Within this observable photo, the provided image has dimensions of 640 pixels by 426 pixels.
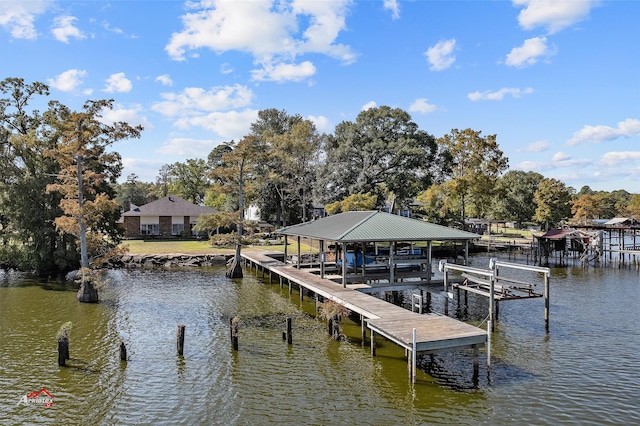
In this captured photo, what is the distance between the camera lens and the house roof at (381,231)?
2006 cm

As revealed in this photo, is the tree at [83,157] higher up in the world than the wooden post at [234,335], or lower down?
higher up

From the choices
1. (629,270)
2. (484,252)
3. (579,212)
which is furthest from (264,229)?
(579,212)

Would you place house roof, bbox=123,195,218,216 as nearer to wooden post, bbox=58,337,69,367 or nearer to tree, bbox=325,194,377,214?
tree, bbox=325,194,377,214

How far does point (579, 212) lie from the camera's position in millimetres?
79375

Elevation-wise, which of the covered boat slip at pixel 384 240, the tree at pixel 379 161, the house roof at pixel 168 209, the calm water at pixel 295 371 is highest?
Result: the tree at pixel 379 161

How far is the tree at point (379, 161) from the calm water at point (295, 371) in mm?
27290

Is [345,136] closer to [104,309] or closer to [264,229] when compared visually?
[264,229]

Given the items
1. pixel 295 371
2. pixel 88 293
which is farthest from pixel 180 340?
pixel 88 293

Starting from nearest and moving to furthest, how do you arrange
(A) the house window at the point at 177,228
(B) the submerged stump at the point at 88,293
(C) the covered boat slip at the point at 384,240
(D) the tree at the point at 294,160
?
(C) the covered boat slip at the point at 384,240, (B) the submerged stump at the point at 88,293, (D) the tree at the point at 294,160, (A) the house window at the point at 177,228

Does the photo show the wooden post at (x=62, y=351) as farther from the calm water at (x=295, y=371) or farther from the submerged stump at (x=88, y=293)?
the submerged stump at (x=88, y=293)

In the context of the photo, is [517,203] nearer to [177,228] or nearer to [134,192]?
[177,228]

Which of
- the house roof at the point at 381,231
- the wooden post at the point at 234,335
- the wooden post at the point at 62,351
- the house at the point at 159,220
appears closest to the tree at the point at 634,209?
the house at the point at 159,220

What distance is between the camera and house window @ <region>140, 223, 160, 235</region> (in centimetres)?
5338

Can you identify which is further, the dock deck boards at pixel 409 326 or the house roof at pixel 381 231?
the house roof at pixel 381 231
